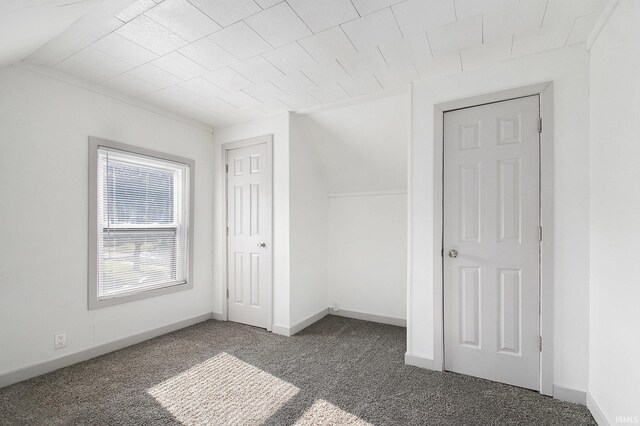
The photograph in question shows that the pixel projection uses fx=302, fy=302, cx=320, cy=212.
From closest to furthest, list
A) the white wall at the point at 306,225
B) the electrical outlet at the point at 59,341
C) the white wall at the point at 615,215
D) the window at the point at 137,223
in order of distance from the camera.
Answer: the white wall at the point at 615,215
the electrical outlet at the point at 59,341
the window at the point at 137,223
the white wall at the point at 306,225

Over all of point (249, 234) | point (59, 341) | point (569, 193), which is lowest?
point (59, 341)

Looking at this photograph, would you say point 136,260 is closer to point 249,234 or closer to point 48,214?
point 48,214

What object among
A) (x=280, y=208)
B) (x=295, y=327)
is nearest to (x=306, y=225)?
(x=280, y=208)

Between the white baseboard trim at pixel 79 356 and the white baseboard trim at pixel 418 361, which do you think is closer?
the white baseboard trim at pixel 79 356

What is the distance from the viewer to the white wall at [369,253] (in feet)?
11.8

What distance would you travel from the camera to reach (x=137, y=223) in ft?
10.00

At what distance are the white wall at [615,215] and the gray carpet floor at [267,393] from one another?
1.43 feet

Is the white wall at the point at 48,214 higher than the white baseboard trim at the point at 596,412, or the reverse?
the white wall at the point at 48,214

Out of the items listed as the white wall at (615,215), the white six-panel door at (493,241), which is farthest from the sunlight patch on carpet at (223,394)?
the white wall at (615,215)

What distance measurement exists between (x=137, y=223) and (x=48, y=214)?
0.72 metres

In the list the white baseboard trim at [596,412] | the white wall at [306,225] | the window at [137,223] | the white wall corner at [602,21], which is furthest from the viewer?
the white wall at [306,225]

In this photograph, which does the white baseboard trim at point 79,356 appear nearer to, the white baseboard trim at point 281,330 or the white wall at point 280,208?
the white baseboard trim at point 281,330

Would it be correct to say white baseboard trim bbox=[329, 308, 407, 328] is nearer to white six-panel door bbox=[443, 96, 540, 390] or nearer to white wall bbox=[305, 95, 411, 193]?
white six-panel door bbox=[443, 96, 540, 390]

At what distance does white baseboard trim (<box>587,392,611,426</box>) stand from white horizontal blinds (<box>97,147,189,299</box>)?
145 inches
